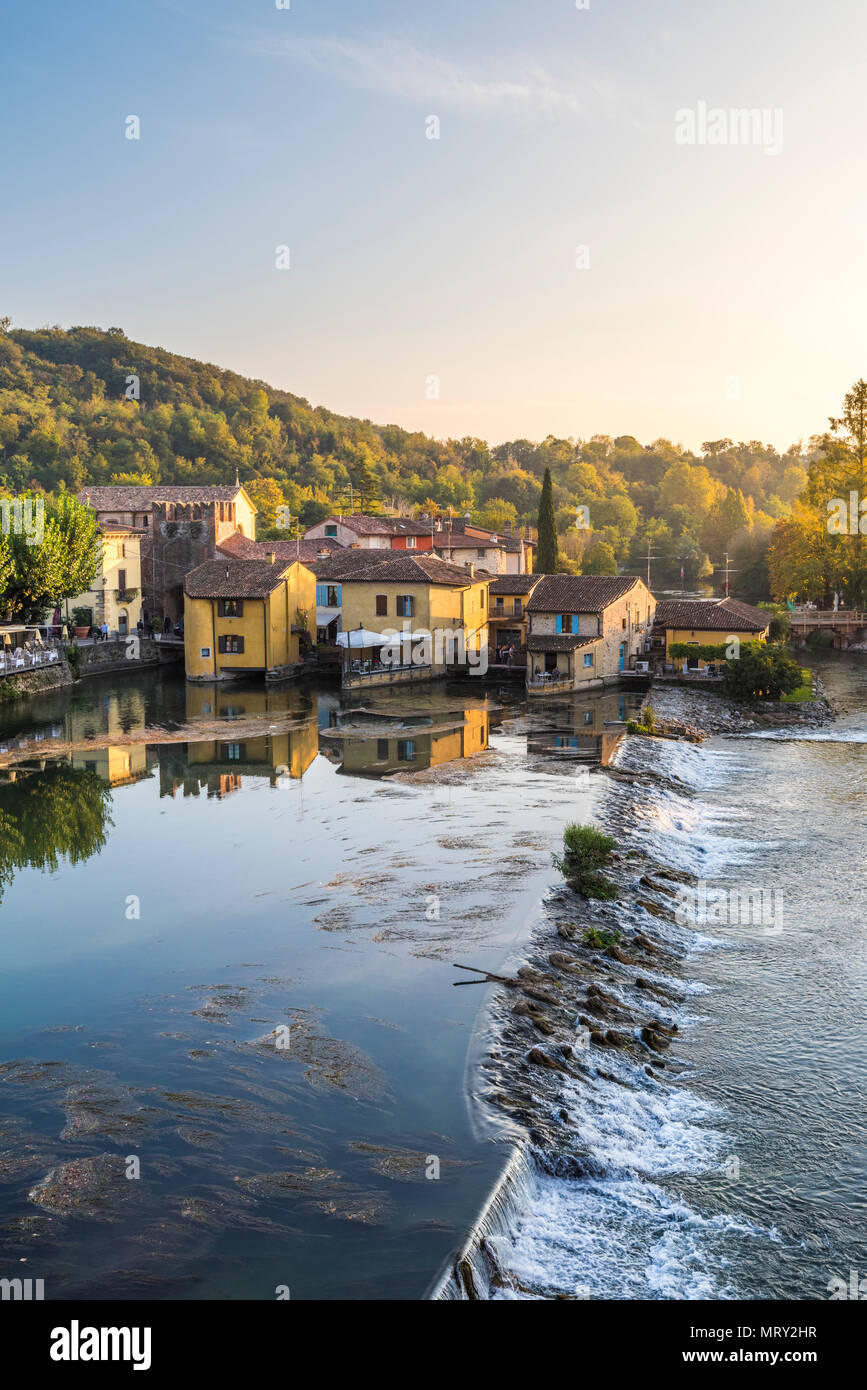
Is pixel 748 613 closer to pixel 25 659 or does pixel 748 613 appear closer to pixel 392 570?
pixel 392 570

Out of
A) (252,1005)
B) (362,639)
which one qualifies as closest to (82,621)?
(362,639)

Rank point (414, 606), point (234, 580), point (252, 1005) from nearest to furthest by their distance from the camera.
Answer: point (252, 1005), point (414, 606), point (234, 580)

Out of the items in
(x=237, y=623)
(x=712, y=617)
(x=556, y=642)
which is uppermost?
(x=237, y=623)

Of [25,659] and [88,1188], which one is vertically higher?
[25,659]

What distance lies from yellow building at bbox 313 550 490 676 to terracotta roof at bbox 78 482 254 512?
1569 cm

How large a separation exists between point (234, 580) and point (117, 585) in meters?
10.1

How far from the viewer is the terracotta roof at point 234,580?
4600 cm

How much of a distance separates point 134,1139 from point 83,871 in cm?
1042

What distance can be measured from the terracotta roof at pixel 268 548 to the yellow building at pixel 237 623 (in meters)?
7.99

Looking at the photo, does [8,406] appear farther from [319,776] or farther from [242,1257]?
[242,1257]

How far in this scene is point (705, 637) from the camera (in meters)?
46.4

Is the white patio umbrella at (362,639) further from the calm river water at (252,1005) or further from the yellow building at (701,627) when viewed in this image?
the calm river water at (252,1005)

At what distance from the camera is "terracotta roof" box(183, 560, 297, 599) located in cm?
4600

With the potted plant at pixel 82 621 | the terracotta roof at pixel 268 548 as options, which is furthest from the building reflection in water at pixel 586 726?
the potted plant at pixel 82 621
